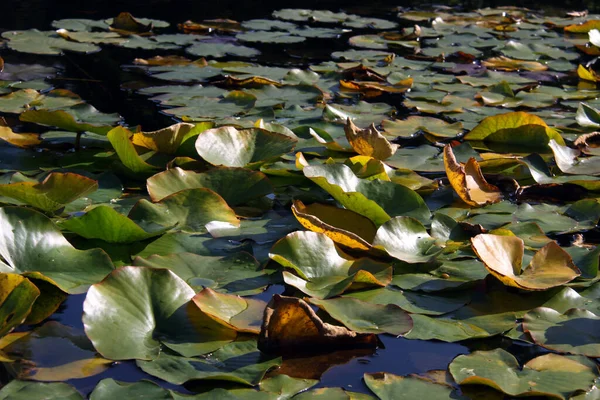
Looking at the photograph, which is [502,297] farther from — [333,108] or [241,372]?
[333,108]

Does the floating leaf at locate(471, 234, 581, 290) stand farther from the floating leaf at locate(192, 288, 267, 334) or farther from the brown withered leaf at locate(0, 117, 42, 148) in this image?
the brown withered leaf at locate(0, 117, 42, 148)

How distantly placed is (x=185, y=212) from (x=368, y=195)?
424 mm

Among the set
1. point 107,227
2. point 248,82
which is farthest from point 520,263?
point 248,82

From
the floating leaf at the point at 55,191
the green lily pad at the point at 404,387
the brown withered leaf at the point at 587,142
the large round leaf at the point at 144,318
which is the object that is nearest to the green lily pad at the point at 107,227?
the floating leaf at the point at 55,191

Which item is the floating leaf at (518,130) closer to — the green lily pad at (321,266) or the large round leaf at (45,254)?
the green lily pad at (321,266)

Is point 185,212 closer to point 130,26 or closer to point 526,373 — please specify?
point 526,373

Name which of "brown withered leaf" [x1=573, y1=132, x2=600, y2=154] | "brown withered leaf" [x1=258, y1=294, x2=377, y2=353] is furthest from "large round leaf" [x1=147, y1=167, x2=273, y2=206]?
"brown withered leaf" [x1=573, y1=132, x2=600, y2=154]

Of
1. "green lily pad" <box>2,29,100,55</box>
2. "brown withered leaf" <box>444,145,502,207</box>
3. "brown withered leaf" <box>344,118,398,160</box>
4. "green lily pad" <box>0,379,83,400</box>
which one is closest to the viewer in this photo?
"green lily pad" <box>0,379,83,400</box>

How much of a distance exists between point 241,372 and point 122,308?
23 centimetres

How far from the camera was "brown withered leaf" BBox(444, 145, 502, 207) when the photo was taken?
173 cm

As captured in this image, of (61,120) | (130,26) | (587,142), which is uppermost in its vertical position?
Result: (61,120)

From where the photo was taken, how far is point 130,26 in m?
4.18

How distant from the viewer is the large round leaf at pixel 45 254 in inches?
50.8

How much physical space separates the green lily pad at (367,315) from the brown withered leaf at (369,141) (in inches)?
32.6
